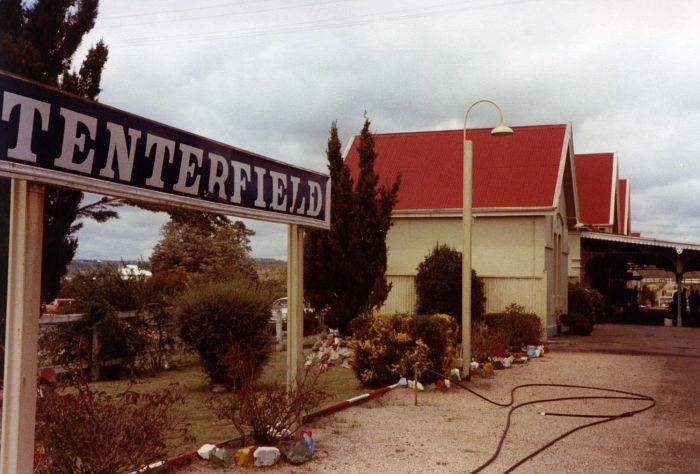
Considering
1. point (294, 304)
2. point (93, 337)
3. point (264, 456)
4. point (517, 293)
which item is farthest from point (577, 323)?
point (264, 456)

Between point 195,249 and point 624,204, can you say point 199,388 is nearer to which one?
point 195,249

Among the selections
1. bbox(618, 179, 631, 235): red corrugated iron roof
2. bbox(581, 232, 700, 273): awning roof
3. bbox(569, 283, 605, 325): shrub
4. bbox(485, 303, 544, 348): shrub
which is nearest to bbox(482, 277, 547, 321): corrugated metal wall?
bbox(485, 303, 544, 348): shrub

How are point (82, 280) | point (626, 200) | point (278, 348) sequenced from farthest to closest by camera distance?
point (626, 200) → point (278, 348) → point (82, 280)

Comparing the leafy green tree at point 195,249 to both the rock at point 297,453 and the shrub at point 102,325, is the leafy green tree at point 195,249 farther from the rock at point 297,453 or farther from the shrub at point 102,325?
the rock at point 297,453

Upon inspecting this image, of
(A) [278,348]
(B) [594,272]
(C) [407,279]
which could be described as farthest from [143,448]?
(B) [594,272]

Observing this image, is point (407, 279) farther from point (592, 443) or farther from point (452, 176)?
point (592, 443)

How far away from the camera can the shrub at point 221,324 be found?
465 inches

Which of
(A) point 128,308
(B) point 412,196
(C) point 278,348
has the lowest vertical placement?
(C) point 278,348

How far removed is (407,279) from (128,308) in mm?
11592

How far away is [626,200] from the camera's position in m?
47.9

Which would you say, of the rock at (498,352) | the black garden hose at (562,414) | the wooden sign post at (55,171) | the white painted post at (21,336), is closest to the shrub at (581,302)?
the rock at (498,352)

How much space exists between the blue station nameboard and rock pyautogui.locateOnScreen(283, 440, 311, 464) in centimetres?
252

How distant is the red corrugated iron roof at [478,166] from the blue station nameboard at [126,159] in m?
15.9

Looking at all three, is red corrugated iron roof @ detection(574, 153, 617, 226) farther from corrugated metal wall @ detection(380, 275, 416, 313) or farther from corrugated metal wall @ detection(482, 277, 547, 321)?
corrugated metal wall @ detection(380, 275, 416, 313)
